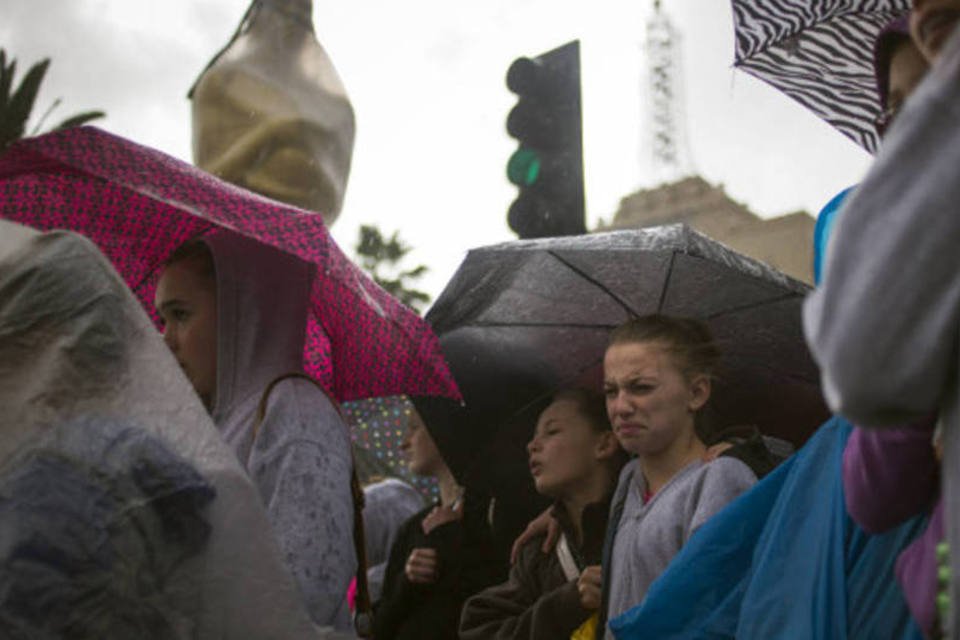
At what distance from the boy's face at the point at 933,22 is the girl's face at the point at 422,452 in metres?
3.30

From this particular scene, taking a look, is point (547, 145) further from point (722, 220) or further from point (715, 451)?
point (722, 220)

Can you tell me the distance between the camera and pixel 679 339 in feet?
11.4

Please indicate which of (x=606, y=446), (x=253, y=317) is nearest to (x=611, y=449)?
(x=606, y=446)

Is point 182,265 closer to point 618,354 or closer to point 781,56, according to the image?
point 618,354

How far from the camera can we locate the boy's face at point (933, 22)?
1.53 meters

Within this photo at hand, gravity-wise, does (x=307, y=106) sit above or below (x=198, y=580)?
above

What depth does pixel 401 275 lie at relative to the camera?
39.4m

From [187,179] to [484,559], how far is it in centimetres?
208

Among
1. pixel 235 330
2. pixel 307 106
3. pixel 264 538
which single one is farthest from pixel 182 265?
pixel 264 538

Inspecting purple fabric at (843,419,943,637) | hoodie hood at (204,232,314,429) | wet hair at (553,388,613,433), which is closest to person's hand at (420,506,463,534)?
wet hair at (553,388,613,433)

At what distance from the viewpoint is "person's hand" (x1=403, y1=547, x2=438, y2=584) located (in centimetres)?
416

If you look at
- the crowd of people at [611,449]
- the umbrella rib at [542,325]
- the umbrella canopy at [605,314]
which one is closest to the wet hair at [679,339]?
the crowd of people at [611,449]

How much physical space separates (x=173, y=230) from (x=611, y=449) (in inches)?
67.5

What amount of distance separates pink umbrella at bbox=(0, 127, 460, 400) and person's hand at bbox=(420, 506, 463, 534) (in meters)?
0.76
